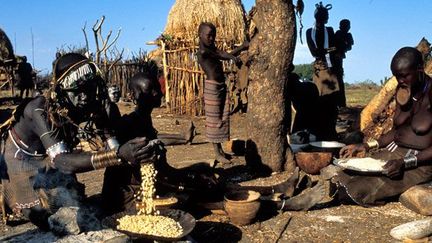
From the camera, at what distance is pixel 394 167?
473cm

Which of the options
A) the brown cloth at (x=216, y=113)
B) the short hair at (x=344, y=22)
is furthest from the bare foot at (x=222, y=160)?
the short hair at (x=344, y=22)

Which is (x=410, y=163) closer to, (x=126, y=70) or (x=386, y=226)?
(x=386, y=226)

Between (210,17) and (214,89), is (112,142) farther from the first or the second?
(210,17)

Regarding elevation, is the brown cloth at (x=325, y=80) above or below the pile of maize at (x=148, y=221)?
above

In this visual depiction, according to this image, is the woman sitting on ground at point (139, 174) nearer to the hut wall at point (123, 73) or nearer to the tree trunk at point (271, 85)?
the tree trunk at point (271, 85)

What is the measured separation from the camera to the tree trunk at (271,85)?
19.9ft

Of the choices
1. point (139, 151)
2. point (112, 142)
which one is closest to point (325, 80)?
point (112, 142)

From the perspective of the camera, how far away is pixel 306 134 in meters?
7.20

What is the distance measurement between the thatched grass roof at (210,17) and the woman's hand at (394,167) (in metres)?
8.91

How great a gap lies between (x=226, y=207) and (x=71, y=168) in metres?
1.51

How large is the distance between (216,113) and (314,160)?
1.70 meters

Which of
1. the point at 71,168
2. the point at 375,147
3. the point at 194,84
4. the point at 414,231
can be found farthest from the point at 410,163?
the point at 194,84

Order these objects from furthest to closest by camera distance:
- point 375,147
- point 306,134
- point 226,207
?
point 306,134, point 375,147, point 226,207

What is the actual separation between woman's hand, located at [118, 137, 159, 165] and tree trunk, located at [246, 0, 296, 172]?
117 inches
